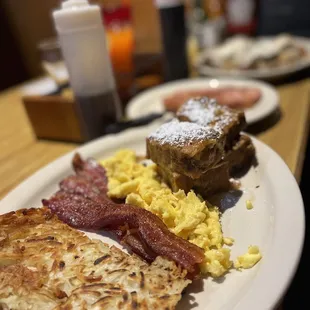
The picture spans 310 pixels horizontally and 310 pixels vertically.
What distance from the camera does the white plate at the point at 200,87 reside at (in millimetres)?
1672

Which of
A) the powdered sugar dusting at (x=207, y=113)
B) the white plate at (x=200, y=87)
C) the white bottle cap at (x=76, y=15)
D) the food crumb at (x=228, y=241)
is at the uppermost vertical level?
the white bottle cap at (x=76, y=15)

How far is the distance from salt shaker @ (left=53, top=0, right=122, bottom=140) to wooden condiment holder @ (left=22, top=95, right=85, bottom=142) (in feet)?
0.27

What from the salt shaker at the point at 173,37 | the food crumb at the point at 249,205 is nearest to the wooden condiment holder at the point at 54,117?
the salt shaker at the point at 173,37

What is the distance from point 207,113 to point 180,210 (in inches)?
17.6

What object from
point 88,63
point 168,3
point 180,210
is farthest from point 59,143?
point 168,3

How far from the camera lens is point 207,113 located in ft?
4.17

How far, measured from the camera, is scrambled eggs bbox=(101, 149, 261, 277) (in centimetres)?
84

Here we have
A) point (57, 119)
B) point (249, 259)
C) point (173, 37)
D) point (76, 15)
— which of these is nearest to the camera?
point (249, 259)

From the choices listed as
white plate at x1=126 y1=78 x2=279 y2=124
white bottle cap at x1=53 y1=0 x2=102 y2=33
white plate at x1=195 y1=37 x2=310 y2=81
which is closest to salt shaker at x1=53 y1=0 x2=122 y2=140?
white bottle cap at x1=53 y1=0 x2=102 y2=33

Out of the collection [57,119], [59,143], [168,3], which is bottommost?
[59,143]

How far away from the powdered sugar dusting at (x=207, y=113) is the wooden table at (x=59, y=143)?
0.99 ft

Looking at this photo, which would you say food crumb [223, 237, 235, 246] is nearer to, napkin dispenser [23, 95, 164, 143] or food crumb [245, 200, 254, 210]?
food crumb [245, 200, 254, 210]

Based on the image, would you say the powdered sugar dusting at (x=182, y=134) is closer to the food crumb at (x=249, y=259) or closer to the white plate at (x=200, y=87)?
the food crumb at (x=249, y=259)

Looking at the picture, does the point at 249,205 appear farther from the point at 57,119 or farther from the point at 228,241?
the point at 57,119
